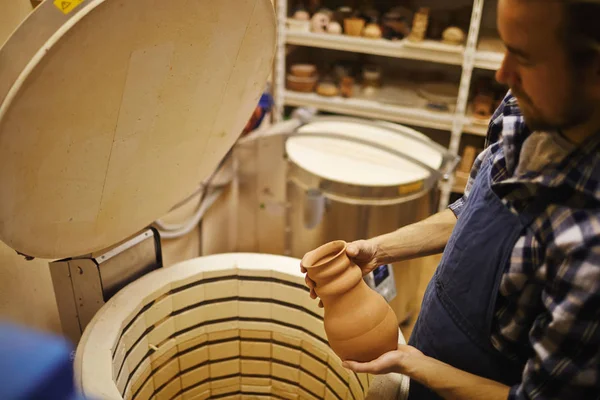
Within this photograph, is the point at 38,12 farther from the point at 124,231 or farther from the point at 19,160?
the point at 124,231

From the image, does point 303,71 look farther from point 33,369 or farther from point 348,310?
point 33,369

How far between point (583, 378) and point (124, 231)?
0.89 metres

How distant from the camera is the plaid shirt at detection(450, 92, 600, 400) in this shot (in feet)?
2.24

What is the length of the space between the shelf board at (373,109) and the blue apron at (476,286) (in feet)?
5.62

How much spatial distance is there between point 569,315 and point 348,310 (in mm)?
388

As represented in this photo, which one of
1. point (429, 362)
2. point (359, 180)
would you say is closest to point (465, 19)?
point (359, 180)

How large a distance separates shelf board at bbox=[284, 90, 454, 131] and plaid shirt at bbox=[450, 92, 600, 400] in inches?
71.0

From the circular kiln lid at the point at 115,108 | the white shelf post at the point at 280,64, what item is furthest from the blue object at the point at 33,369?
the white shelf post at the point at 280,64

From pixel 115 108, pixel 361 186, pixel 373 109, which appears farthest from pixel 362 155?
pixel 115 108

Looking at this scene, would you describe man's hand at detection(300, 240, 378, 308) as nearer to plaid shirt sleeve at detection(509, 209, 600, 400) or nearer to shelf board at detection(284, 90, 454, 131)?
plaid shirt sleeve at detection(509, 209, 600, 400)

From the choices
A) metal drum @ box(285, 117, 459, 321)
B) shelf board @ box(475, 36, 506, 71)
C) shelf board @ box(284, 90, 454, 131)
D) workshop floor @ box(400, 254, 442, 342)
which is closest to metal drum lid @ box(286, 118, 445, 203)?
metal drum @ box(285, 117, 459, 321)

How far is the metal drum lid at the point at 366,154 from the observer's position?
6.15ft

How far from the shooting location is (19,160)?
81 centimetres

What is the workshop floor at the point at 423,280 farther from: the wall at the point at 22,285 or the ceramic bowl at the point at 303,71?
the wall at the point at 22,285
